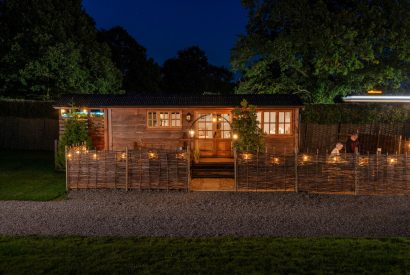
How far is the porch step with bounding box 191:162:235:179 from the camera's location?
16172 mm

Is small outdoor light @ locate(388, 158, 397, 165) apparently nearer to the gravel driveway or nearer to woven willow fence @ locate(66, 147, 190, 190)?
the gravel driveway

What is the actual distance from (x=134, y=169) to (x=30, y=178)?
4807 mm

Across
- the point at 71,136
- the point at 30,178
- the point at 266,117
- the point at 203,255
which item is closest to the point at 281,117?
the point at 266,117

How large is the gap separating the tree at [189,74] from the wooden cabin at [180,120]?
122 ft

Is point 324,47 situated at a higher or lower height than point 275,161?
higher

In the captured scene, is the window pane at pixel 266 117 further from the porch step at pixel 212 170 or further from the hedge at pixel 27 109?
the hedge at pixel 27 109

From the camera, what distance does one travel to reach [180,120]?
1969 cm

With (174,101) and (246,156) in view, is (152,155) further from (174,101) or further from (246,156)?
(174,101)

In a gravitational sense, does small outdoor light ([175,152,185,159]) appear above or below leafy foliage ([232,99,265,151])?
below

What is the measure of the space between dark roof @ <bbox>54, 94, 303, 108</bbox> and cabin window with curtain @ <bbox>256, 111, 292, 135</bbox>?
51 cm

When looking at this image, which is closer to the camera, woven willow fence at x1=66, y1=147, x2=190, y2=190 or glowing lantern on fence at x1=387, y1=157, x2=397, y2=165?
glowing lantern on fence at x1=387, y1=157, x2=397, y2=165

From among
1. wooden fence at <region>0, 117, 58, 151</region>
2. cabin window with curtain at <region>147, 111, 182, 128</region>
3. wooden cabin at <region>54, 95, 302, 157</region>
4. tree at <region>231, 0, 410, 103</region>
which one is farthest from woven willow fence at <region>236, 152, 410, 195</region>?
wooden fence at <region>0, 117, 58, 151</region>

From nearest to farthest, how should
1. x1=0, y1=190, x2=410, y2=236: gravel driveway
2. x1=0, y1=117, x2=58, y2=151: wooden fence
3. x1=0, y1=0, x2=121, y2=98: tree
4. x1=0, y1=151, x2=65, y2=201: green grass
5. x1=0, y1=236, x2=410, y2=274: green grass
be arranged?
x1=0, y1=236, x2=410, y2=274: green grass < x1=0, y1=190, x2=410, y2=236: gravel driveway < x1=0, y1=151, x2=65, y2=201: green grass < x1=0, y1=117, x2=58, y2=151: wooden fence < x1=0, y1=0, x2=121, y2=98: tree

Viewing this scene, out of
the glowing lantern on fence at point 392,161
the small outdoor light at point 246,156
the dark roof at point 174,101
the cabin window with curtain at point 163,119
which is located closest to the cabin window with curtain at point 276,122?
the dark roof at point 174,101
